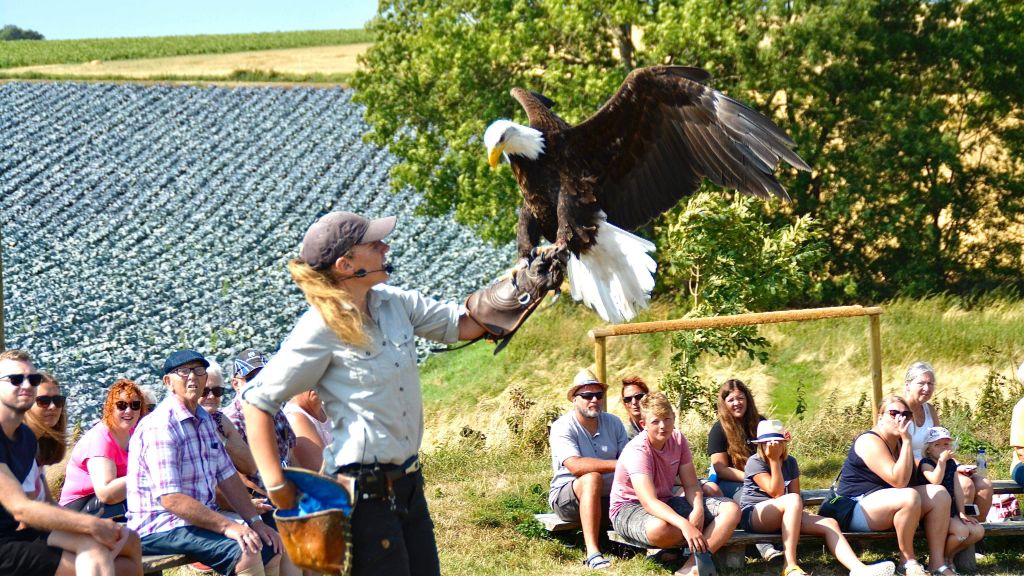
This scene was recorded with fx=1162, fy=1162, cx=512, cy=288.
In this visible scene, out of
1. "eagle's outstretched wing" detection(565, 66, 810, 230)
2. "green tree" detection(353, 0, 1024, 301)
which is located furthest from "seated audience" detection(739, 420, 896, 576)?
"green tree" detection(353, 0, 1024, 301)

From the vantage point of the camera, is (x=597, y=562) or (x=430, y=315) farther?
(x=597, y=562)

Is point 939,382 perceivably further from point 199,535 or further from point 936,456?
point 199,535

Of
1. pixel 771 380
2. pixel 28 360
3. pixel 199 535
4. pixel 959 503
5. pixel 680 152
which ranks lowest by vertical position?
pixel 771 380

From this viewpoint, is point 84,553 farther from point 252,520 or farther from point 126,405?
point 126,405

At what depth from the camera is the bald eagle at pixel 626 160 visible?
5.58 meters

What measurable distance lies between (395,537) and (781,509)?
10.5 ft

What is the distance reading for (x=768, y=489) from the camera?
5.88 metres

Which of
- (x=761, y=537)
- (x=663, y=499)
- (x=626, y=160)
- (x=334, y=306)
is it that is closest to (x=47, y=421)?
(x=334, y=306)

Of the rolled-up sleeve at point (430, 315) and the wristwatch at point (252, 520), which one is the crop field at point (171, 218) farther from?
the rolled-up sleeve at point (430, 315)

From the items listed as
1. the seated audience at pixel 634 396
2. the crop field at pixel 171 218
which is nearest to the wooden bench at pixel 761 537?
the seated audience at pixel 634 396

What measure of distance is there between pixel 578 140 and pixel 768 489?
2.04 m

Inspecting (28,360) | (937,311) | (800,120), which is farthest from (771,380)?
(28,360)

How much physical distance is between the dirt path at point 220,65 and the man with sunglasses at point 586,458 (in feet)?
94.6

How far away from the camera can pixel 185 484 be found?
4832 millimetres
